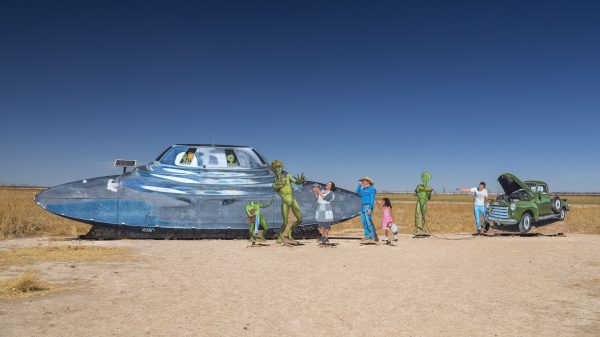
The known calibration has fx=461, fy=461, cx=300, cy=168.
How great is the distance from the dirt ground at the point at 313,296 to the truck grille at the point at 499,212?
6545 millimetres

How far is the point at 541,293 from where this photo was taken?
342 inches

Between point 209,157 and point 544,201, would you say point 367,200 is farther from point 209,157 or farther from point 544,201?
point 544,201

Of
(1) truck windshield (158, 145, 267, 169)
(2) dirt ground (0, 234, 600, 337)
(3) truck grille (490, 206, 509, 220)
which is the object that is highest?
(1) truck windshield (158, 145, 267, 169)

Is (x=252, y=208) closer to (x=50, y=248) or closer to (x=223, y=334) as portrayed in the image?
(x=50, y=248)

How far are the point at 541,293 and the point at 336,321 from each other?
14.7 ft

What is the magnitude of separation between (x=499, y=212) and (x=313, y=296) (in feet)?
50.2

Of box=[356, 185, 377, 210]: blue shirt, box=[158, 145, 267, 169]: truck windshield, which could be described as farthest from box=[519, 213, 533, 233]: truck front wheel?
box=[158, 145, 267, 169]: truck windshield

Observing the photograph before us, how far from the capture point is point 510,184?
72.1 feet

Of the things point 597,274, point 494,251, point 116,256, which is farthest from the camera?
point 494,251

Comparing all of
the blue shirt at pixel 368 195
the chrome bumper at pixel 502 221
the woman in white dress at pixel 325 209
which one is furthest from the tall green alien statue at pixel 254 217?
the chrome bumper at pixel 502 221

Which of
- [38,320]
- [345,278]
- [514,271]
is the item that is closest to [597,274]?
[514,271]

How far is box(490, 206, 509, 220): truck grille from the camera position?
2059 centimetres

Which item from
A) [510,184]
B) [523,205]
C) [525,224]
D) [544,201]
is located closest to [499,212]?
[523,205]

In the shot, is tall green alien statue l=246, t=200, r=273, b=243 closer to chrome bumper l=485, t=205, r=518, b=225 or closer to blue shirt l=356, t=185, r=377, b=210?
blue shirt l=356, t=185, r=377, b=210
